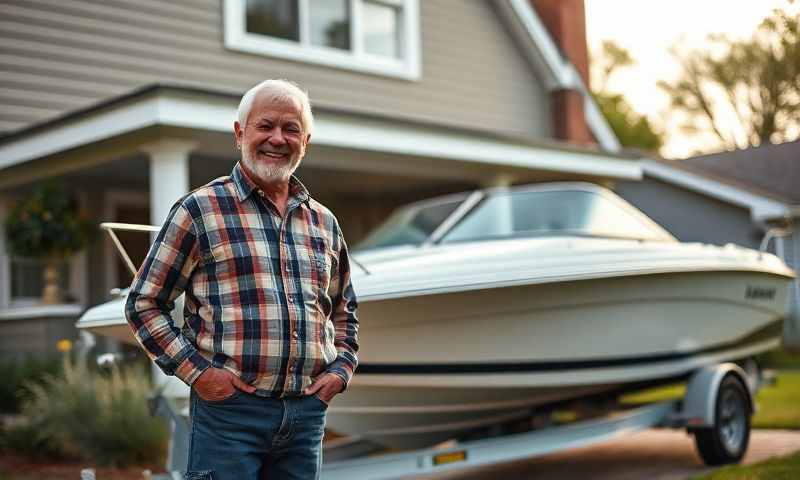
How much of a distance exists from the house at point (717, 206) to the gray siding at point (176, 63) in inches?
227

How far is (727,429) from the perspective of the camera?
6.42 m

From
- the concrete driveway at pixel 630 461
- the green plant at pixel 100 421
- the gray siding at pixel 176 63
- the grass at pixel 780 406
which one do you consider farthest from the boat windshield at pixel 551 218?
the gray siding at pixel 176 63

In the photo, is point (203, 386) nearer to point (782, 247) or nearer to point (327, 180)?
point (327, 180)

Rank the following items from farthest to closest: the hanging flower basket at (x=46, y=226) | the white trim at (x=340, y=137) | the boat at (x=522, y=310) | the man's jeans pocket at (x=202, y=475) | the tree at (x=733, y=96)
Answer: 1. the tree at (x=733, y=96)
2. the hanging flower basket at (x=46, y=226)
3. the white trim at (x=340, y=137)
4. the boat at (x=522, y=310)
5. the man's jeans pocket at (x=202, y=475)

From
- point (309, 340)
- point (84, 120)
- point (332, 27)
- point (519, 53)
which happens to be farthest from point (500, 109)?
point (309, 340)

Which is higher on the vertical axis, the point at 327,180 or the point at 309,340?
the point at 327,180

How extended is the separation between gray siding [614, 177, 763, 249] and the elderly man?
14.8m

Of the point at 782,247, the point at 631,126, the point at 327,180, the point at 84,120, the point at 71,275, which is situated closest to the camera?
the point at 84,120

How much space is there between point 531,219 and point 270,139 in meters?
3.83

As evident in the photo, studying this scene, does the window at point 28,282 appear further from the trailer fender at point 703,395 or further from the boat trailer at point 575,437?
the trailer fender at point 703,395

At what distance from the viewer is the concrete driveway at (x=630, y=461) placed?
6422 millimetres

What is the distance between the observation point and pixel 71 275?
33.2 ft

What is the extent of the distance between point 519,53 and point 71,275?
7056mm

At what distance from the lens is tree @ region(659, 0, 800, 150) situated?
30456mm
